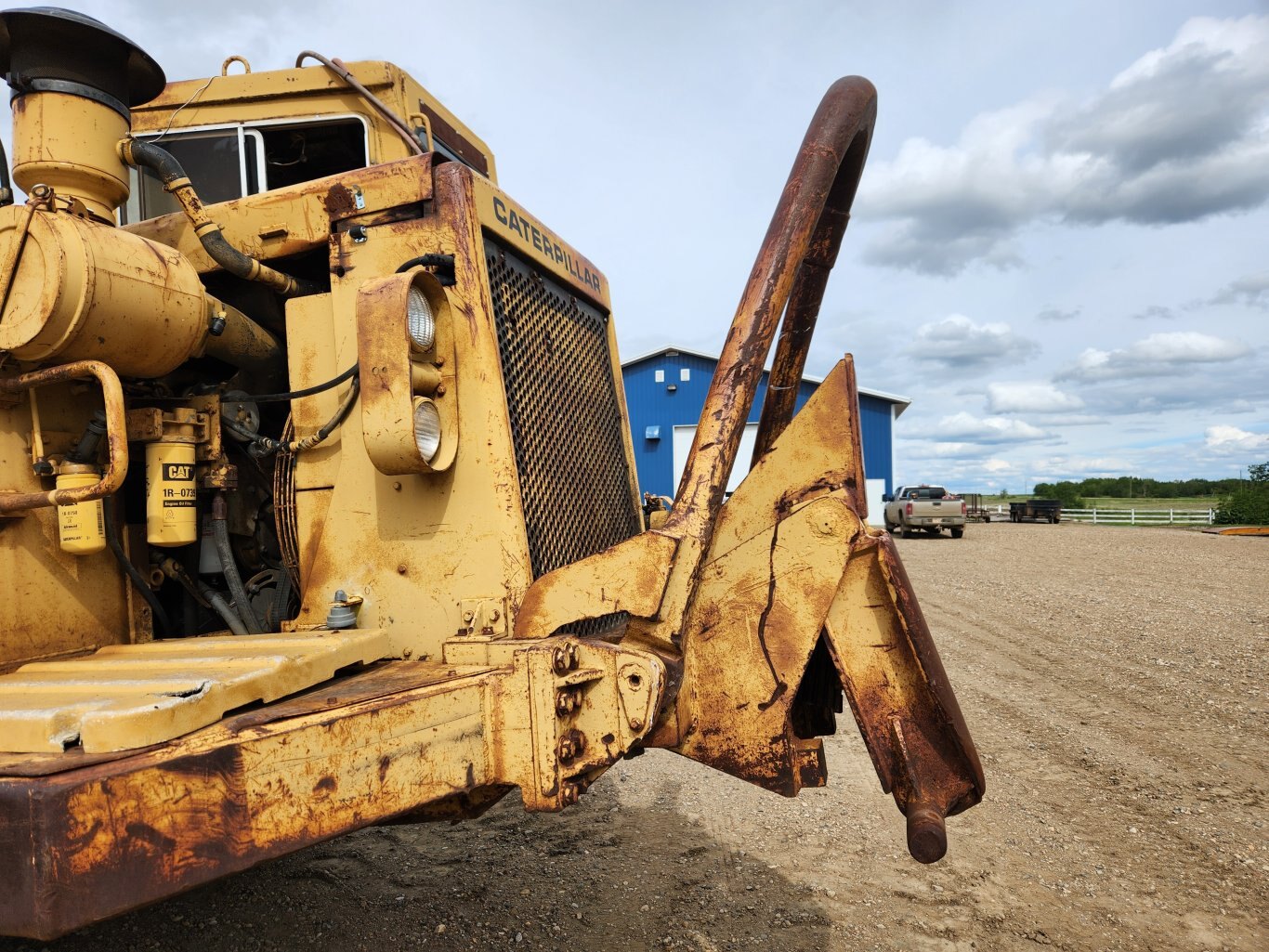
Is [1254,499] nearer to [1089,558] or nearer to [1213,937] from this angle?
[1089,558]

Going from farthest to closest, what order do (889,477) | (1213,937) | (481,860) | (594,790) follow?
(889,477)
(594,790)
(481,860)
(1213,937)

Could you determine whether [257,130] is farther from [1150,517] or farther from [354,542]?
[1150,517]

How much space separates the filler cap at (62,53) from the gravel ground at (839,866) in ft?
9.20

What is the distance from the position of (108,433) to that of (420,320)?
803 millimetres

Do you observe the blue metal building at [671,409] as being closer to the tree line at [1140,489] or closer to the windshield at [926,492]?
the windshield at [926,492]

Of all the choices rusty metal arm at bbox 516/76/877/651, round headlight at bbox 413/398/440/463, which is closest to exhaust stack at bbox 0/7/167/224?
round headlight at bbox 413/398/440/463

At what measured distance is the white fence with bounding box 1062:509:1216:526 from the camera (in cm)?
2856

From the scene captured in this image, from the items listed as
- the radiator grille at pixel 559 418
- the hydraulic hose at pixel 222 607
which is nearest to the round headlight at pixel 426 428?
the radiator grille at pixel 559 418

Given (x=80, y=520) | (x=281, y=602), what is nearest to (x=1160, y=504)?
(x=281, y=602)

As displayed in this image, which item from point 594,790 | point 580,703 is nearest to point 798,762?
point 580,703

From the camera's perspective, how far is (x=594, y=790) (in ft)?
14.9

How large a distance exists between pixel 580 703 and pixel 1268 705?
5.88 metres

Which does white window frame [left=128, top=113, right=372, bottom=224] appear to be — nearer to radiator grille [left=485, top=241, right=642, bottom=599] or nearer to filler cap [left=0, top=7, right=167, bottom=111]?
filler cap [left=0, top=7, right=167, bottom=111]

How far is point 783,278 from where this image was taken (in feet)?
7.58
